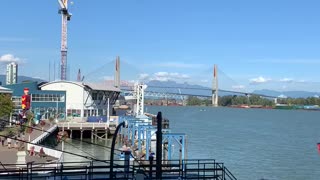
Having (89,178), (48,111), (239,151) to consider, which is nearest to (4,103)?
(48,111)

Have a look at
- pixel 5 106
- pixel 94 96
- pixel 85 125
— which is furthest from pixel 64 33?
pixel 5 106

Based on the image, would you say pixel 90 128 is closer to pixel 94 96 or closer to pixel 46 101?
pixel 46 101

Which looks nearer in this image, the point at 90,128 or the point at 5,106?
the point at 5,106

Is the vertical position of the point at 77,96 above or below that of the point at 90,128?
above

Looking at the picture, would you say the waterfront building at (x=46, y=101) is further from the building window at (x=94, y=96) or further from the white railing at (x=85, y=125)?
the white railing at (x=85, y=125)

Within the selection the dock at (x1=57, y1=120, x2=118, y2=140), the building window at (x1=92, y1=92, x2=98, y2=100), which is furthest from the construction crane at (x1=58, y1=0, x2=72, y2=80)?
the dock at (x1=57, y1=120, x2=118, y2=140)

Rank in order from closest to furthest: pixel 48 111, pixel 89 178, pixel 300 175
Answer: pixel 89 178 < pixel 300 175 < pixel 48 111

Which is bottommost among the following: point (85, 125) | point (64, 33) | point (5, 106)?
point (85, 125)

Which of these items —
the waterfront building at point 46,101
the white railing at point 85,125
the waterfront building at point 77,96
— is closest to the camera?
the white railing at point 85,125

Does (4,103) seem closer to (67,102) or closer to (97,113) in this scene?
(67,102)

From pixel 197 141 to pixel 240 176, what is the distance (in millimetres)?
34898

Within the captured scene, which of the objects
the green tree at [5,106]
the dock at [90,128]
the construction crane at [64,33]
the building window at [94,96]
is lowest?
the dock at [90,128]

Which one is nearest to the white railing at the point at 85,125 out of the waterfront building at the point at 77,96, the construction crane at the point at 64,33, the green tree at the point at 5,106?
the green tree at the point at 5,106

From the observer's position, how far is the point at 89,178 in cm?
2077
